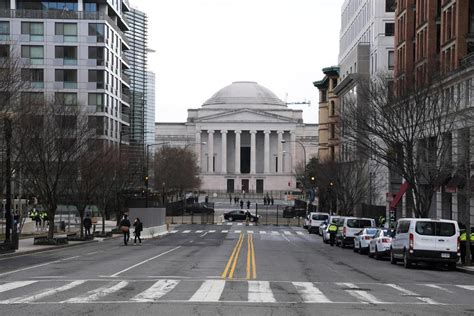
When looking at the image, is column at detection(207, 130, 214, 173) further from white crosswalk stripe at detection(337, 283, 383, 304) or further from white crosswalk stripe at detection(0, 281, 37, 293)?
white crosswalk stripe at detection(0, 281, 37, 293)

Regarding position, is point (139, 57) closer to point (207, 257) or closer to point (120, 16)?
point (120, 16)

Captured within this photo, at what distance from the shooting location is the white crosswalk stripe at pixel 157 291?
15680 millimetres

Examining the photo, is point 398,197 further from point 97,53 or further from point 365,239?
point 97,53

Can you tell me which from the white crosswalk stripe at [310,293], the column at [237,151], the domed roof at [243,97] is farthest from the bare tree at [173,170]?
the white crosswalk stripe at [310,293]

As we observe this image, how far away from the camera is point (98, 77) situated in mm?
81375

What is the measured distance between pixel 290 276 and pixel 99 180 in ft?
99.1

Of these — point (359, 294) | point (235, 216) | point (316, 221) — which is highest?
point (359, 294)

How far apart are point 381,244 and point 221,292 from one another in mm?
19296

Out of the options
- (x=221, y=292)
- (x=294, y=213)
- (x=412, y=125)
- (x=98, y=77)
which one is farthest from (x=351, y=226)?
(x=294, y=213)

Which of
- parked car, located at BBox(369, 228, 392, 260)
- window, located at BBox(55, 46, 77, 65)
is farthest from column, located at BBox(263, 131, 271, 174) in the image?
→ parked car, located at BBox(369, 228, 392, 260)

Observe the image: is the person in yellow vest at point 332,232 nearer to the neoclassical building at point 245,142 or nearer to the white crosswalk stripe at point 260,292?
the white crosswalk stripe at point 260,292

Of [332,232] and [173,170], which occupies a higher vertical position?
[173,170]

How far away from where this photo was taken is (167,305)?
14.5 m

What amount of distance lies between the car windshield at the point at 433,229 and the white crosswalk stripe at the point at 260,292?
10.5m
